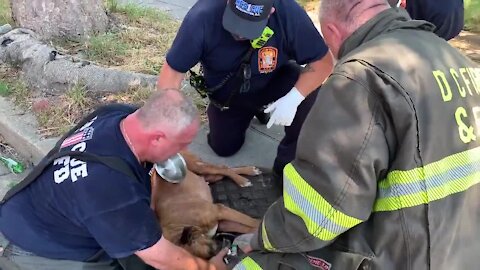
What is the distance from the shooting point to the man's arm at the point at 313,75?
3.66 metres

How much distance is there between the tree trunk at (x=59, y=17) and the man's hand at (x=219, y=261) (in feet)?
10.1

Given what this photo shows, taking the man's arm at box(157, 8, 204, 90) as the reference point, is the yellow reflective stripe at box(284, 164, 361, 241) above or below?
above

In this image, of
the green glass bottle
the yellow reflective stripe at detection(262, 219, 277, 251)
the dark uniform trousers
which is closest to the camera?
the yellow reflective stripe at detection(262, 219, 277, 251)

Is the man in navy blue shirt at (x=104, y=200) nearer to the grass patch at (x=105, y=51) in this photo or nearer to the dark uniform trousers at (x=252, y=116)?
the dark uniform trousers at (x=252, y=116)

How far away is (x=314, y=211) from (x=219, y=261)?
1.00 m

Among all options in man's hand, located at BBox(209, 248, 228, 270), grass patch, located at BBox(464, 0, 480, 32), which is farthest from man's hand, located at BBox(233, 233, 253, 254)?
grass patch, located at BBox(464, 0, 480, 32)

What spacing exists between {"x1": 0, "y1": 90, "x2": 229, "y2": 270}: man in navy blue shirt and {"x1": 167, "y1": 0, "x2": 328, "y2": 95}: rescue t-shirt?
32.5 inches

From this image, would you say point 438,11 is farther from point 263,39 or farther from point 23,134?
point 23,134

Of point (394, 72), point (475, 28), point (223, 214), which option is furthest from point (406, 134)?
point (475, 28)

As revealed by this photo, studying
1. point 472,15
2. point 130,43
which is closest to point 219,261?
point 130,43

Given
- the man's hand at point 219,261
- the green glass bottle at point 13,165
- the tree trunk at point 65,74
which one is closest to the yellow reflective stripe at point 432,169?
the man's hand at point 219,261

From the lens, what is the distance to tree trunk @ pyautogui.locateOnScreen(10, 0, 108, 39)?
5.14m

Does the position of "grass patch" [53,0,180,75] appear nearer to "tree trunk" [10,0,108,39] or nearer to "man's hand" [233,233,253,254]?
"tree trunk" [10,0,108,39]

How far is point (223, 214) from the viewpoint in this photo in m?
3.09
